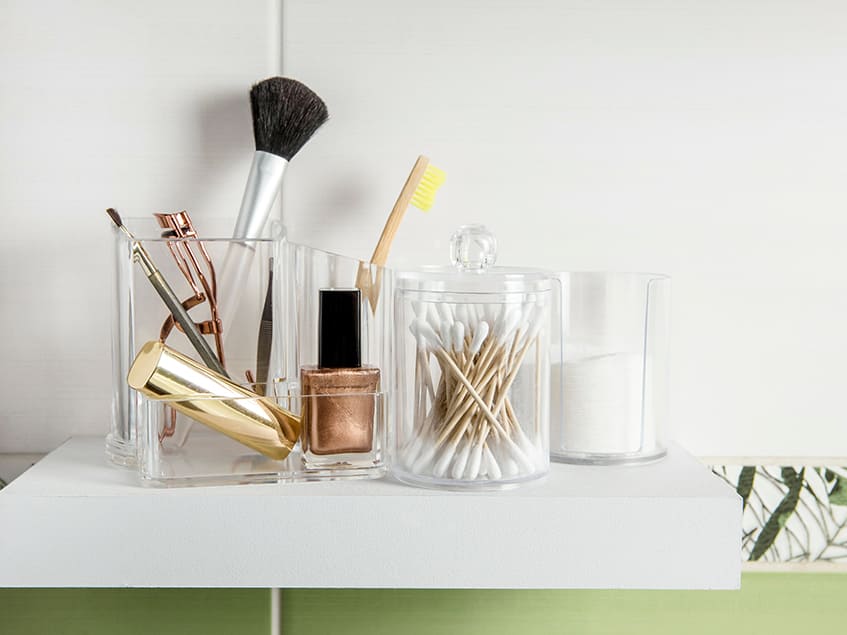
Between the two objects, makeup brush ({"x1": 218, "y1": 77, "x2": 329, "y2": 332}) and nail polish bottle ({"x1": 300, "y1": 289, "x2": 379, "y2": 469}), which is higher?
makeup brush ({"x1": 218, "y1": 77, "x2": 329, "y2": 332})

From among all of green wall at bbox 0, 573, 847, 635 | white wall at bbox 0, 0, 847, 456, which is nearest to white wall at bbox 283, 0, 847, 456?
white wall at bbox 0, 0, 847, 456

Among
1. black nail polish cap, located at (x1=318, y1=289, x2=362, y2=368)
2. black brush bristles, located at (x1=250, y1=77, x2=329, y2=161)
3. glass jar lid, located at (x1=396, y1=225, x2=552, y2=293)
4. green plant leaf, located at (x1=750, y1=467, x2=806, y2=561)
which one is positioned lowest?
green plant leaf, located at (x1=750, y1=467, x2=806, y2=561)

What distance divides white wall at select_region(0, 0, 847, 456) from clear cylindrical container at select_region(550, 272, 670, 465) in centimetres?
6

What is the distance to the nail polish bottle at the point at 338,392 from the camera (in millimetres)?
458

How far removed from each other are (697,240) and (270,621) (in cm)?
37

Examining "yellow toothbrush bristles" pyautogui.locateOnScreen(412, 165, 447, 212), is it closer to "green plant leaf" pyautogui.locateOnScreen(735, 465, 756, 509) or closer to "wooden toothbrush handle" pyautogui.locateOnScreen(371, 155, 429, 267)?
"wooden toothbrush handle" pyautogui.locateOnScreen(371, 155, 429, 267)

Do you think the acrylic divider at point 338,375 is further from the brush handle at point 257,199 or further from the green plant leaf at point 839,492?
the green plant leaf at point 839,492

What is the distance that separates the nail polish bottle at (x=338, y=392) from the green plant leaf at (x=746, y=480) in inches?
10.4

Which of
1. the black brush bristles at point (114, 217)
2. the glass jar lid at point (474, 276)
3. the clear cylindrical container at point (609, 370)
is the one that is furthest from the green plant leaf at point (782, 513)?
the black brush bristles at point (114, 217)

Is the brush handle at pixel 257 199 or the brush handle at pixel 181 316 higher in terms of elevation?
the brush handle at pixel 257 199

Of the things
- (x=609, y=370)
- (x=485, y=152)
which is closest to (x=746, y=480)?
(x=609, y=370)

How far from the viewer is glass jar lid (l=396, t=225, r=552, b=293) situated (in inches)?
17.9

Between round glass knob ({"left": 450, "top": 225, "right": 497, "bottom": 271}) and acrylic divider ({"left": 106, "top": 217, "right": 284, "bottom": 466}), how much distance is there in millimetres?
97

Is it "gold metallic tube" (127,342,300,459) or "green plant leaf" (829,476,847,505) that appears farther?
"green plant leaf" (829,476,847,505)
